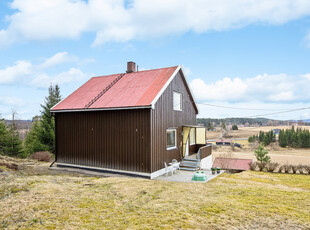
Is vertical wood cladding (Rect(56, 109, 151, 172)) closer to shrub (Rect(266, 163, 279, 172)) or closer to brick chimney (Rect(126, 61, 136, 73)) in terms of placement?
brick chimney (Rect(126, 61, 136, 73))

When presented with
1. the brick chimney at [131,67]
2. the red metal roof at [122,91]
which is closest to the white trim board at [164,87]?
the red metal roof at [122,91]

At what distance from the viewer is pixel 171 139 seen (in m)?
14.5

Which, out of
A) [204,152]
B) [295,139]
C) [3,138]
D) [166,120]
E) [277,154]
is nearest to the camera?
[166,120]

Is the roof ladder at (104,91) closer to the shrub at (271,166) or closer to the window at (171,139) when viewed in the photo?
the window at (171,139)

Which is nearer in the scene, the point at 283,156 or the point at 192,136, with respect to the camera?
the point at 192,136

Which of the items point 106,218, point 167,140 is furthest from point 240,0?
point 106,218

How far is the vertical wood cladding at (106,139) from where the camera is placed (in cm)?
1203

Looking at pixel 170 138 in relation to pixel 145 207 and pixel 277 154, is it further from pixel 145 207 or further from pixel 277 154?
pixel 277 154

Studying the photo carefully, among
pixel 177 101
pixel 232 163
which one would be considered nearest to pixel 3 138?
pixel 177 101

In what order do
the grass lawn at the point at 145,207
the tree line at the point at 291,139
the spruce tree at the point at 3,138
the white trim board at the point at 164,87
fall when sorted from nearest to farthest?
the grass lawn at the point at 145,207 → the white trim board at the point at 164,87 → the spruce tree at the point at 3,138 → the tree line at the point at 291,139

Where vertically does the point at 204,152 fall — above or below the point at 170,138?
below

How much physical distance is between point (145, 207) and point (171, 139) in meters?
8.28

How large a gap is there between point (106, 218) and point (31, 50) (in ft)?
55.0

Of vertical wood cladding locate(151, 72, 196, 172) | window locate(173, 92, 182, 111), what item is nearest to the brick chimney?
vertical wood cladding locate(151, 72, 196, 172)
